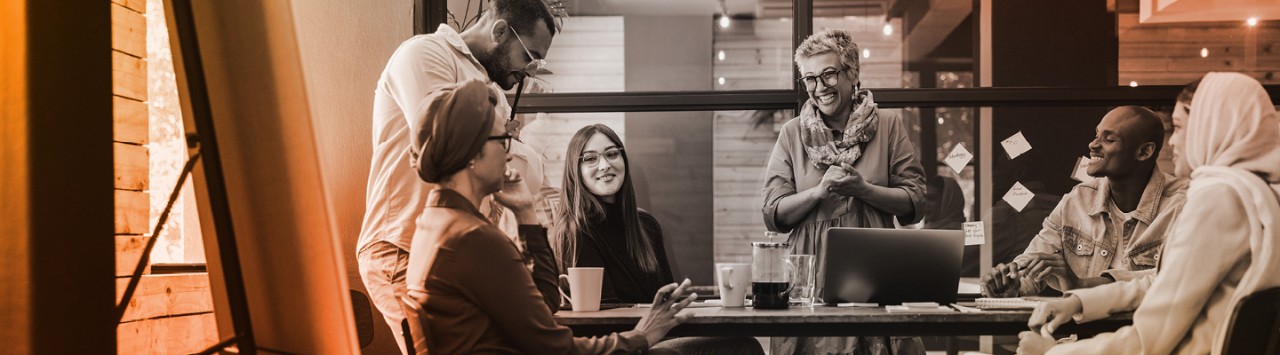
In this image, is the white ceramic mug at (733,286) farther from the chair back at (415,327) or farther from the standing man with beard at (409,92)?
the chair back at (415,327)

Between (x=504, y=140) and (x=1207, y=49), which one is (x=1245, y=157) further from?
(x=504, y=140)

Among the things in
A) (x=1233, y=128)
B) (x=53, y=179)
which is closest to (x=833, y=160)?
(x=1233, y=128)

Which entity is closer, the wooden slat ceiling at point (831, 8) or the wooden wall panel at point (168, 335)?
the wooden wall panel at point (168, 335)

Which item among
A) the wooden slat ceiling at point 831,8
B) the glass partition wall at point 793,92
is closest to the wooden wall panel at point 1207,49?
the glass partition wall at point 793,92

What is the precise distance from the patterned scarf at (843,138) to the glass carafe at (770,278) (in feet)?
2.74

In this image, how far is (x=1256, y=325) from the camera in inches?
82.0

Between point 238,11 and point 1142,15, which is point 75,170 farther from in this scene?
point 1142,15

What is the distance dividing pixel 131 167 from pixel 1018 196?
3.68m

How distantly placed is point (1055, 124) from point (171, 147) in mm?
3611

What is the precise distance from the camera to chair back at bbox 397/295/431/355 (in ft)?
5.01

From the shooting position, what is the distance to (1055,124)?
12.4 feet

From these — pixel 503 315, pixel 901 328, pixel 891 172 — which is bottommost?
pixel 901 328

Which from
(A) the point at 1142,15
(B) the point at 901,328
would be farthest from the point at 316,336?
(A) the point at 1142,15

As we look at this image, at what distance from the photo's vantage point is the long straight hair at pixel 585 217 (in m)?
3.32
